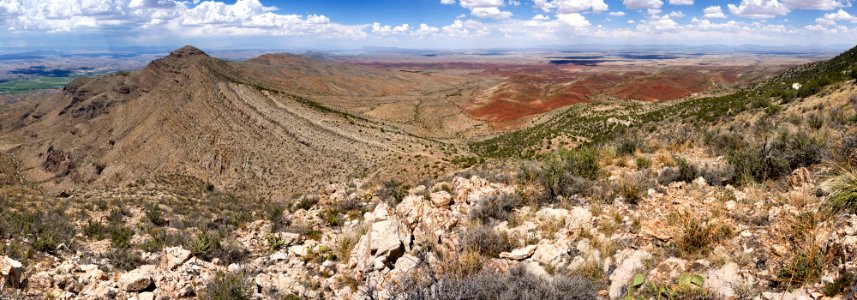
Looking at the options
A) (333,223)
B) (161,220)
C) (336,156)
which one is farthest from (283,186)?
(333,223)

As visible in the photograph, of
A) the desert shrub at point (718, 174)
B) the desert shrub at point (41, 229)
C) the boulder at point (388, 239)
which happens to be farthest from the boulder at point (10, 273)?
the desert shrub at point (718, 174)

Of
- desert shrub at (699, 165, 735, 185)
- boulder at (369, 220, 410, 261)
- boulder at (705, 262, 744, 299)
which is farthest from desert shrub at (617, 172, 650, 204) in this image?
boulder at (369, 220, 410, 261)

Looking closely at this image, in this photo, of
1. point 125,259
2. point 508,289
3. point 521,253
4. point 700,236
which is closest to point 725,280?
point 700,236

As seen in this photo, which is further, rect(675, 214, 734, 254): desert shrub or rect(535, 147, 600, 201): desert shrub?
rect(535, 147, 600, 201): desert shrub

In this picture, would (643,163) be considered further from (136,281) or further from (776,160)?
(136,281)

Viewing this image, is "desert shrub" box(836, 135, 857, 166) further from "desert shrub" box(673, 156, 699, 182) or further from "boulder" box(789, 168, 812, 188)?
"desert shrub" box(673, 156, 699, 182)
